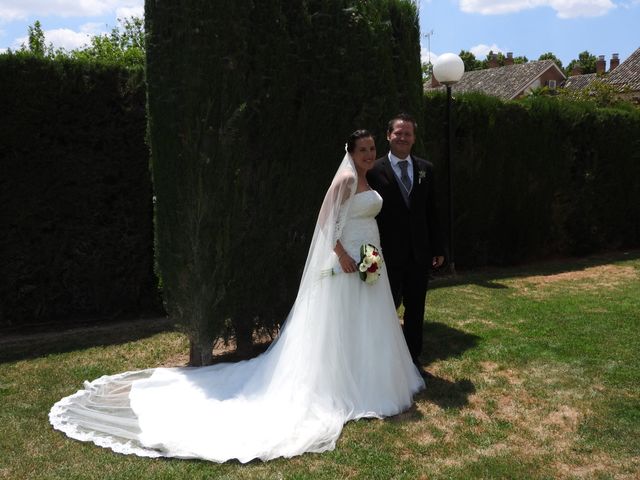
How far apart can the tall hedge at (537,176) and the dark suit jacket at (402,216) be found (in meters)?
4.88

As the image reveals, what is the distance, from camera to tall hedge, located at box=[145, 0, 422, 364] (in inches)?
193

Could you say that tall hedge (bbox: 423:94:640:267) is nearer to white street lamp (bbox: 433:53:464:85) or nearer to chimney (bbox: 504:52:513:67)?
white street lamp (bbox: 433:53:464:85)

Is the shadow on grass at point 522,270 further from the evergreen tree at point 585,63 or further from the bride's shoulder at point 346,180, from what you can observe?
the evergreen tree at point 585,63

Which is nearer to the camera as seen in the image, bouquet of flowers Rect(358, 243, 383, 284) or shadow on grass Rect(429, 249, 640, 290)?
bouquet of flowers Rect(358, 243, 383, 284)

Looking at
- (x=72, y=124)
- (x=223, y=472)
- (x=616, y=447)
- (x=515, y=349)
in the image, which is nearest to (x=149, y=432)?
(x=223, y=472)

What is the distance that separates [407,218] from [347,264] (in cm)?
81

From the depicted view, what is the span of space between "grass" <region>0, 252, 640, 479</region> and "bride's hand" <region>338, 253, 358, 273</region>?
1.16 metres

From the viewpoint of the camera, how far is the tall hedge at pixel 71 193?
22.0 ft

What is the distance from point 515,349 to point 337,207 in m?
2.59

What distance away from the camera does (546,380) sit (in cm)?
504

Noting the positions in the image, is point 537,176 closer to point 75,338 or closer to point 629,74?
point 75,338

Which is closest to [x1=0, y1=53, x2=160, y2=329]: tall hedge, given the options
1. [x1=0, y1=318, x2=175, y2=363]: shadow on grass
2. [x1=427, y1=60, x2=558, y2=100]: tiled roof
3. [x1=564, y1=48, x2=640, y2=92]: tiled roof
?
[x1=0, y1=318, x2=175, y2=363]: shadow on grass

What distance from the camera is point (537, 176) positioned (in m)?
11.3

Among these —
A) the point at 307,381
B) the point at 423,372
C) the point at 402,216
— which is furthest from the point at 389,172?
the point at 307,381
